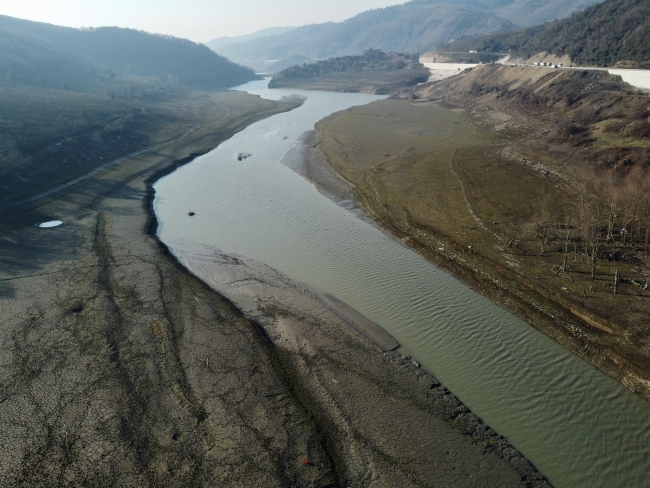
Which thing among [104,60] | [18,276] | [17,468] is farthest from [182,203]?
[104,60]

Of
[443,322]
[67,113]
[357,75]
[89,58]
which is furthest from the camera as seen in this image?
[357,75]

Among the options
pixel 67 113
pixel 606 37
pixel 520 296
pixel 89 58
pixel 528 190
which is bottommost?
pixel 520 296

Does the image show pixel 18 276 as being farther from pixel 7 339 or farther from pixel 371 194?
pixel 371 194

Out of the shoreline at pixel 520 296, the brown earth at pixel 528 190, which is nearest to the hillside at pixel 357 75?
the brown earth at pixel 528 190

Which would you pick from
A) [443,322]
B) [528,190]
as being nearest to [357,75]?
[528,190]

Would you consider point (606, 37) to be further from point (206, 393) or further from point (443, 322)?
point (206, 393)

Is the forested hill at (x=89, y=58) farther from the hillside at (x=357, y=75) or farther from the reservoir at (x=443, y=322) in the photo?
the reservoir at (x=443, y=322)
